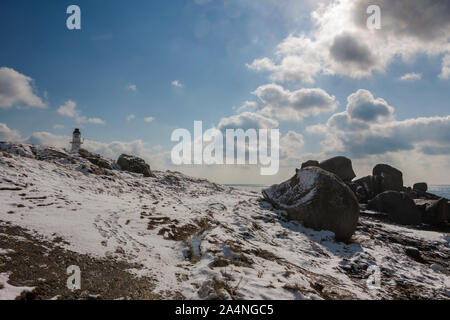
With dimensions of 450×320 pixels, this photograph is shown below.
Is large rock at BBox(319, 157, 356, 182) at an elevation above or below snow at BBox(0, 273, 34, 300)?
above

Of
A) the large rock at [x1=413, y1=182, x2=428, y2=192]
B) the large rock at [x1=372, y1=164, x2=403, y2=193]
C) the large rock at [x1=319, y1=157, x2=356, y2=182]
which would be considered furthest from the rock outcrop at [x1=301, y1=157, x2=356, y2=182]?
the large rock at [x1=413, y1=182, x2=428, y2=192]

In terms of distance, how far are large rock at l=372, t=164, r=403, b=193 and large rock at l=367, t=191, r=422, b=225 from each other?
6.84m

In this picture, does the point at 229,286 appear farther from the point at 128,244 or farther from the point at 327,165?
the point at 327,165

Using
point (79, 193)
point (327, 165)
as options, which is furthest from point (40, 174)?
point (327, 165)

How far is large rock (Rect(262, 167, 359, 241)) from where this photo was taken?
13.8 metres

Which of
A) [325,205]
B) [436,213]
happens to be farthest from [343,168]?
[325,205]

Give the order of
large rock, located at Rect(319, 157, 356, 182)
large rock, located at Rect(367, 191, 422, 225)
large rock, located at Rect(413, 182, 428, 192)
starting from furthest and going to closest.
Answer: large rock, located at Rect(413, 182, 428, 192) → large rock, located at Rect(319, 157, 356, 182) → large rock, located at Rect(367, 191, 422, 225)

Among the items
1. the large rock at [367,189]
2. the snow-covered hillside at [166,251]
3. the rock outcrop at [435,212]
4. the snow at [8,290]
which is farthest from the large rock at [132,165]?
the rock outcrop at [435,212]

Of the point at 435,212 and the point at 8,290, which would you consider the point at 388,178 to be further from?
the point at 8,290

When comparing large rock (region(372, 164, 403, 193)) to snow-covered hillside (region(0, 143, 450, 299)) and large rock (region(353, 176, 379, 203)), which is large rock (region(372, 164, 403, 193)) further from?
snow-covered hillside (region(0, 143, 450, 299))

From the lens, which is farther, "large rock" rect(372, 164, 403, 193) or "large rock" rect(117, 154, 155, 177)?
"large rock" rect(372, 164, 403, 193)

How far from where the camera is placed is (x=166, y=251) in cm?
788

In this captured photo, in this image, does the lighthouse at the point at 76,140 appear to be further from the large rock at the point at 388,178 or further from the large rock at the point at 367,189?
the large rock at the point at 388,178

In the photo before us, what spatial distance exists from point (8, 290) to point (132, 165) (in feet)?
68.3
